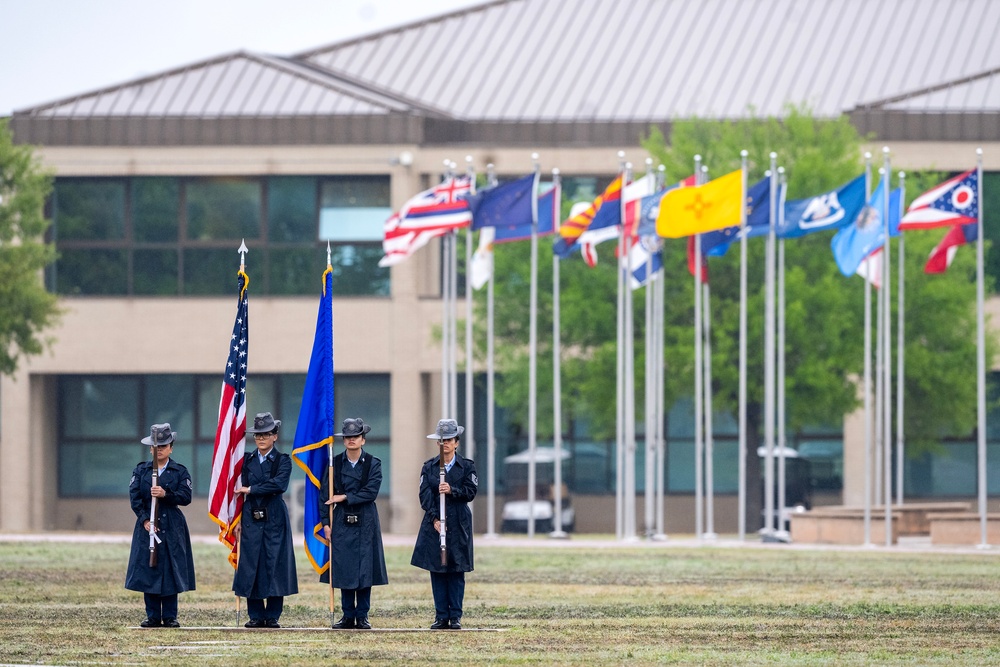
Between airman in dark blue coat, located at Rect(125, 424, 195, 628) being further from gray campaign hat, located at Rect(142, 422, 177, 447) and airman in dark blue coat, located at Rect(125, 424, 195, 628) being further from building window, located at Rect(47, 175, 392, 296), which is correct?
building window, located at Rect(47, 175, 392, 296)

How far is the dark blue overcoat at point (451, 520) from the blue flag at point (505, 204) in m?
17.6

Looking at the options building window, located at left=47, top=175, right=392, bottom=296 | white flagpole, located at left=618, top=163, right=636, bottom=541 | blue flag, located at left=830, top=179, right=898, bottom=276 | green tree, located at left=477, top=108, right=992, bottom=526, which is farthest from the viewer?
building window, located at left=47, top=175, right=392, bottom=296

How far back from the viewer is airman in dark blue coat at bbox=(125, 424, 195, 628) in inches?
622

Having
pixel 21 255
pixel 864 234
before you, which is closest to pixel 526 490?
pixel 21 255

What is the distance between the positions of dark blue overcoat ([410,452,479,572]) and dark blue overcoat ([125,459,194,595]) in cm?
192

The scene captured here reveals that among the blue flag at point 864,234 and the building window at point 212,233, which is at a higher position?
the building window at point 212,233

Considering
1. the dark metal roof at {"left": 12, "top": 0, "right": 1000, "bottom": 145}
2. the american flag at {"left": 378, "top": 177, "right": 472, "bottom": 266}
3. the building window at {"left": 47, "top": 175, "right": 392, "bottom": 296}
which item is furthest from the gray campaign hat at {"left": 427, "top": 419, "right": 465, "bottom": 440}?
the building window at {"left": 47, "top": 175, "right": 392, "bottom": 296}

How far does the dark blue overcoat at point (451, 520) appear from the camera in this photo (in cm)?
1589

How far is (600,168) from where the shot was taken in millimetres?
45156

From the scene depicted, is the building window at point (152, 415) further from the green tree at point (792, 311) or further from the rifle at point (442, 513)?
the rifle at point (442, 513)

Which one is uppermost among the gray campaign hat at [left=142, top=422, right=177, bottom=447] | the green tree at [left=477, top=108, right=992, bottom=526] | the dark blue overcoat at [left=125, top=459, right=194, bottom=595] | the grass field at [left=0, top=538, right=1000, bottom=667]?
the green tree at [left=477, top=108, right=992, bottom=526]

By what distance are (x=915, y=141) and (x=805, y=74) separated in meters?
4.35

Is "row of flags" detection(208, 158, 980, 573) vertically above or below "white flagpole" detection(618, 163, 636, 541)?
above

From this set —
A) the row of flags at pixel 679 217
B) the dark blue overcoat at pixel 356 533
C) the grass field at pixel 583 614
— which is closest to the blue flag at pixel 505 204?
the row of flags at pixel 679 217
